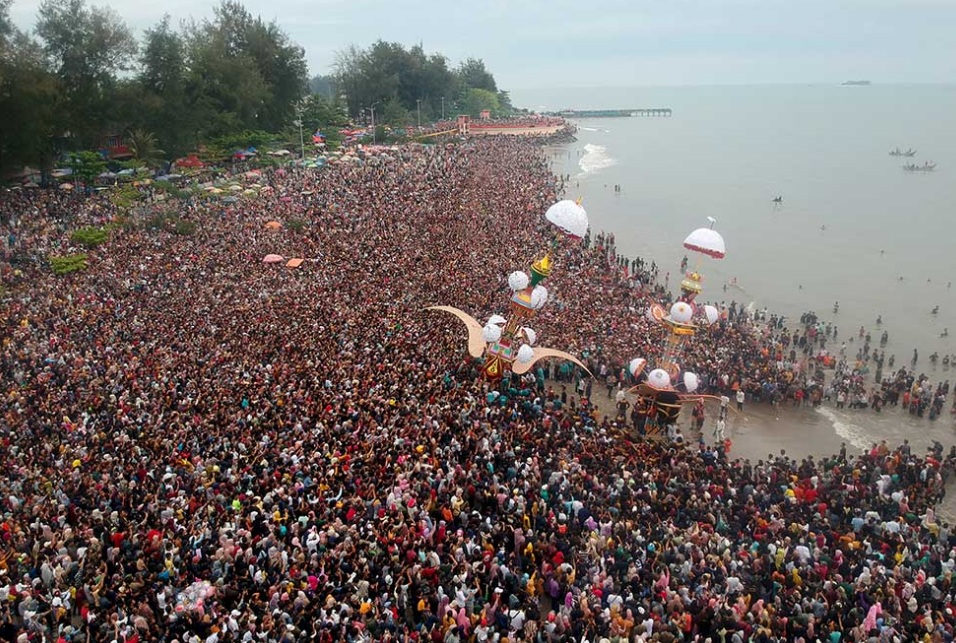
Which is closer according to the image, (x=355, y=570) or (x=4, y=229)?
(x=355, y=570)

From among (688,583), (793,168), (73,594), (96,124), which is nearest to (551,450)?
(688,583)

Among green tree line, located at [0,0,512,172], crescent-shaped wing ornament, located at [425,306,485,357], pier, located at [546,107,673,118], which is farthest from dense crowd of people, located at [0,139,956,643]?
pier, located at [546,107,673,118]

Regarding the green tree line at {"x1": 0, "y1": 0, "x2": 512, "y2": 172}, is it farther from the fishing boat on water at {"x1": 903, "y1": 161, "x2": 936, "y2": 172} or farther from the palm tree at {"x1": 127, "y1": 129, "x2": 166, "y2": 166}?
the fishing boat on water at {"x1": 903, "y1": 161, "x2": 936, "y2": 172}

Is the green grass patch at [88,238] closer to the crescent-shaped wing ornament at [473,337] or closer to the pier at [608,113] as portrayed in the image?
the crescent-shaped wing ornament at [473,337]

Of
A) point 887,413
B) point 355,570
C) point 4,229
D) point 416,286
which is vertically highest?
point 4,229

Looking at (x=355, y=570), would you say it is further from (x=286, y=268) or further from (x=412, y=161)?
(x=412, y=161)

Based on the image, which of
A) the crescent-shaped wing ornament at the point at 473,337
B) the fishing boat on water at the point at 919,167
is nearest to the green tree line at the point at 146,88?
the crescent-shaped wing ornament at the point at 473,337

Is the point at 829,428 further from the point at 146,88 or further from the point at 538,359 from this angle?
the point at 146,88
